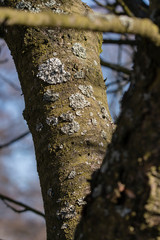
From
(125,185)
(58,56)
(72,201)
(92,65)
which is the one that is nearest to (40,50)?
(58,56)

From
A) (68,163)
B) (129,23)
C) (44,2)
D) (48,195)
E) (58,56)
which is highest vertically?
(44,2)

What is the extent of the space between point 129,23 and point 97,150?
55 cm

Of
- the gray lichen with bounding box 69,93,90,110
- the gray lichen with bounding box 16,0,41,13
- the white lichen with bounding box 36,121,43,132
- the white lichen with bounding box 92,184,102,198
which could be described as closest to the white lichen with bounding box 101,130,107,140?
the gray lichen with bounding box 69,93,90,110

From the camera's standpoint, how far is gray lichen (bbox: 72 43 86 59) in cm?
A: 103

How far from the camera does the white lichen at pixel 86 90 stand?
0.99 metres

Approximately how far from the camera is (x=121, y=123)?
560 mm

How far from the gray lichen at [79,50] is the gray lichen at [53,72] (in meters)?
0.08

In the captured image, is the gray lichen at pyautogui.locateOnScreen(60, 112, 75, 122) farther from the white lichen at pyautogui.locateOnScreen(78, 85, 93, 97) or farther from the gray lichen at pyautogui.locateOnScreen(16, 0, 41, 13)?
the gray lichen at pyautogui.locateOnScreen(16, 0, 41, 13)

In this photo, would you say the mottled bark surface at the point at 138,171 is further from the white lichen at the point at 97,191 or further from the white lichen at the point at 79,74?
the white lichen at the point at 79,74

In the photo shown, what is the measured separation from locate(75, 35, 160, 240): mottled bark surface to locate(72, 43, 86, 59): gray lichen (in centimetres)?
51

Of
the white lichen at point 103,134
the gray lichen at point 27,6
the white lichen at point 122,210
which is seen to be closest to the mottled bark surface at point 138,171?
the white lichen at point 122,210

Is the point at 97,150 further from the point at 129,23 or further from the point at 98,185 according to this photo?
the point at 129,23

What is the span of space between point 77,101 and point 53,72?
0.13 m

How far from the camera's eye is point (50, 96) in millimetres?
965
